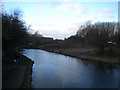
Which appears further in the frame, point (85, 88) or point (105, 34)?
point (105, 34)

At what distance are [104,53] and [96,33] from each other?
3.74 m

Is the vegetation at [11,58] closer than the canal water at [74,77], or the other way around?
the vegetation at [11,58]

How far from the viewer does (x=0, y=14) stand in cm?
1298

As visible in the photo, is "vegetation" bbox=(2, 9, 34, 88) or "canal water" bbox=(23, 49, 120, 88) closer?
"vegetation" bbox=(2, 9, 34, 88)

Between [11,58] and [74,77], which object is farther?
[11,58]

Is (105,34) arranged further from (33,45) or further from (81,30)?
(33,45)

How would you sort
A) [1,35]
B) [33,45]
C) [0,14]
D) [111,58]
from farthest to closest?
[33,45]
[111,58]
[0,14]
[1,35]

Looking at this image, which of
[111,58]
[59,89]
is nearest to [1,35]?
[59,89]

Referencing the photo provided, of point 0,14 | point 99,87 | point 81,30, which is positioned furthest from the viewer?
point 81,30

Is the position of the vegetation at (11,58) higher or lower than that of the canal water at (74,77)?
higher

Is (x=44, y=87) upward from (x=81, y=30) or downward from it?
downward

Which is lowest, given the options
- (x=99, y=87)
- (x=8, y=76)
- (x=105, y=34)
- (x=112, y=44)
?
(x=99, y=87)

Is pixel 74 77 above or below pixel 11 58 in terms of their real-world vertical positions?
below

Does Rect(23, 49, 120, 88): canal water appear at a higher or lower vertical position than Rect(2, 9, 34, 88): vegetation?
lower
